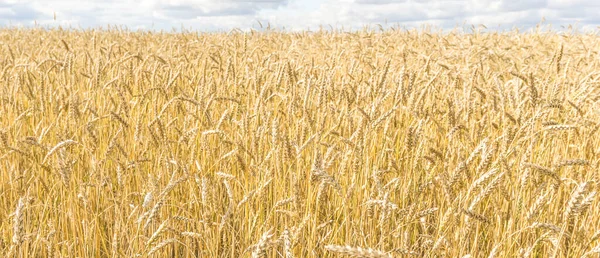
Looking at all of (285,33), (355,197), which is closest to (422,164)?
(355,197)

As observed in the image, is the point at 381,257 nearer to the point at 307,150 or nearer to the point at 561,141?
the point at 307,150

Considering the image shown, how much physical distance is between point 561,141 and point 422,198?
0.93 m

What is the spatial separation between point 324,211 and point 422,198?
429mm

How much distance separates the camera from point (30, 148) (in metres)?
2.75

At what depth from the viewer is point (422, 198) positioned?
230 cm

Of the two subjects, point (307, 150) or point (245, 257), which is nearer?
point (245, 257)

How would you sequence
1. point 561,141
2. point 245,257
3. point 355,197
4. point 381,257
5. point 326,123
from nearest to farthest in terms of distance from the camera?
point 381,257
point 245,257
point 355,197
point 561,141
point 326,123

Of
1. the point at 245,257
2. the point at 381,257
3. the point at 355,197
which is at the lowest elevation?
the point at 245,257

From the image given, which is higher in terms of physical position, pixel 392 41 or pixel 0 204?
pixel 392 41

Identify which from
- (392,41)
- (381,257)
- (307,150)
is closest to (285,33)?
(392,41)

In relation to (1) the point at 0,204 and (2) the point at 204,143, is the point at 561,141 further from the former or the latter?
(1) the point at 0,204

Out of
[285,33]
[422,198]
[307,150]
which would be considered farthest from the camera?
[285,33]

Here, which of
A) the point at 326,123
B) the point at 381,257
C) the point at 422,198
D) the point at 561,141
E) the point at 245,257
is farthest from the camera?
the point at 326,123

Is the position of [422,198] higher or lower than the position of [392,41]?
lower
